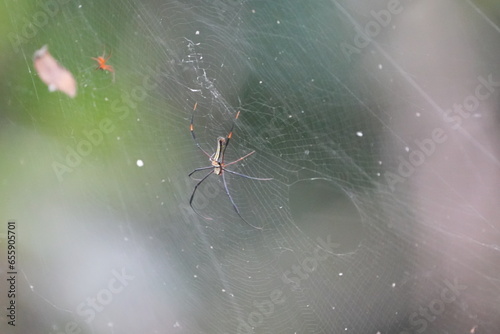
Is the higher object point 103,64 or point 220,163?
point 103,64

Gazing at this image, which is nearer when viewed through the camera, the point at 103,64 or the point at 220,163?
the point at 103,64

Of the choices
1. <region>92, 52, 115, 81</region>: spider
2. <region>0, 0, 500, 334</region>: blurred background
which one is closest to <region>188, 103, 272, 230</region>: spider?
<region>0, 0, 500, 334</region>: blurred background

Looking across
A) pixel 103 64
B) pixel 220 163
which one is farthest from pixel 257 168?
pixel 103 64

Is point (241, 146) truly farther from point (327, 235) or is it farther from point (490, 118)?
point (490, 118)

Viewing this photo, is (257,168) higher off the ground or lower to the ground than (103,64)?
lower

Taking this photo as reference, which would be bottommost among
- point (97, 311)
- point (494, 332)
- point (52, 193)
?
point (494, 332)

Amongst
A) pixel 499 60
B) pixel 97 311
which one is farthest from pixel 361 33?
pixel 97 311

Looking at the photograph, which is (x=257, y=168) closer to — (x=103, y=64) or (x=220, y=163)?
(x=220, y=163)

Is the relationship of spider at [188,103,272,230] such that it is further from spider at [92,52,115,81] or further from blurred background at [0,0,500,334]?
spider at [92,52,115,81]

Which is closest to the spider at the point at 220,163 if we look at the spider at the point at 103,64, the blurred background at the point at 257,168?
the blurred background at the point at 257,168
